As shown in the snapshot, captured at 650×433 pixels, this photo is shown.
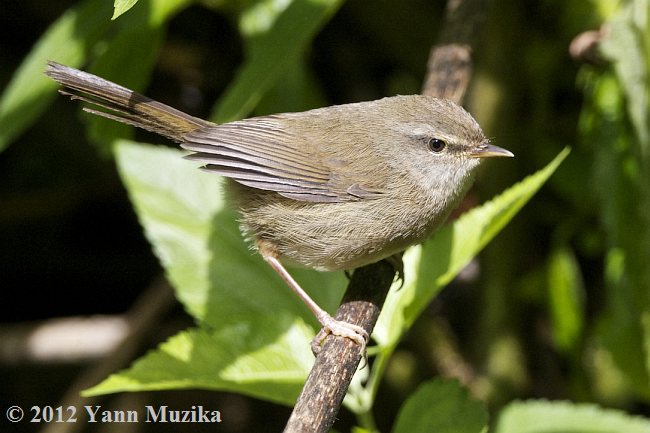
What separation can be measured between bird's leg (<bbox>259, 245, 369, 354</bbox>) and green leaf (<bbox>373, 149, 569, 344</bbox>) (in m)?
0.13

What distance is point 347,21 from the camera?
4.27 meters

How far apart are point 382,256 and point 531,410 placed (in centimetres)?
66

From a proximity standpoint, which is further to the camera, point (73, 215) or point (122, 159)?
point (73, 215)

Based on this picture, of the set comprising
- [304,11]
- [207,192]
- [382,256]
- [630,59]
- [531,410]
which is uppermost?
[304,11]

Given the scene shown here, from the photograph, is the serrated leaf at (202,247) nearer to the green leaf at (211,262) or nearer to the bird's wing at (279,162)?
the green leaf at (211,262)

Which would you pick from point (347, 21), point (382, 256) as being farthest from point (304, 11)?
point (347, 21)

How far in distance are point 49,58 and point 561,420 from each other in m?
1.95

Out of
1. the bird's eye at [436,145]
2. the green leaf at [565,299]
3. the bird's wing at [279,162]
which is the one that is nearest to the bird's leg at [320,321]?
the bird's wing at [279,162]

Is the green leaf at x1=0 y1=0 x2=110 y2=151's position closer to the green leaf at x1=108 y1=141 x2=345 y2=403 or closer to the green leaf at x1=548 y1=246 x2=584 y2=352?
the green leaf at x1=108 y1=141 x2=345 y2=403

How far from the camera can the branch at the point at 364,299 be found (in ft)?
6.30

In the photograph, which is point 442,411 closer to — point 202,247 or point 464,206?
point 202,247

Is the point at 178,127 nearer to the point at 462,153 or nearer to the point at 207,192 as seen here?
the point at 207,192

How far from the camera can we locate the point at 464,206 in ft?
12.0

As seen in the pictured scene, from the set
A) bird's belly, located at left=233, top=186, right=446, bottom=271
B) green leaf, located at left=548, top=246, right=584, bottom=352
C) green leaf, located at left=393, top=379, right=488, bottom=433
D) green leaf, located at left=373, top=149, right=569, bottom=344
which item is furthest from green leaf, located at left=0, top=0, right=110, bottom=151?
green leaf, located at left=548, top=246, right=584, bottom=352
